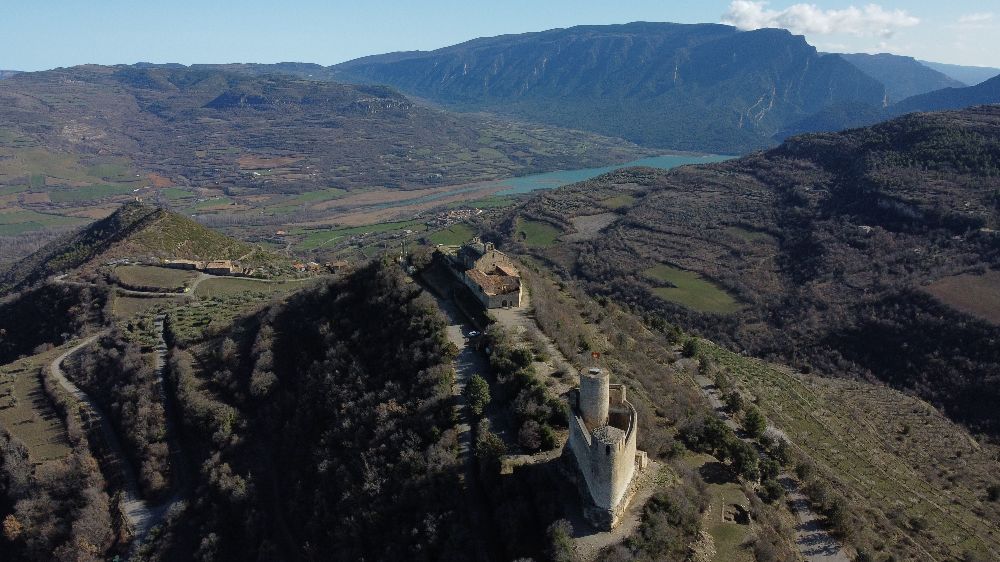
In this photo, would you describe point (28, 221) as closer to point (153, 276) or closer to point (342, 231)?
point (342, 231)

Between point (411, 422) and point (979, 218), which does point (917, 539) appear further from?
point (979, 218)

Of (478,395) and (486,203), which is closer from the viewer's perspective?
(478,395)

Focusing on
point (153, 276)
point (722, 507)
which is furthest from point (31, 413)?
point (722, 507)

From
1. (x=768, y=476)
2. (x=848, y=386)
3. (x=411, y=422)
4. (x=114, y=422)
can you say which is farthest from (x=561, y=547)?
(x=848, y=386)

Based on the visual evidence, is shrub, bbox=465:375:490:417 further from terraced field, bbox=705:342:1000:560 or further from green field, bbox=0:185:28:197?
green field, bbox=0:185:28:197

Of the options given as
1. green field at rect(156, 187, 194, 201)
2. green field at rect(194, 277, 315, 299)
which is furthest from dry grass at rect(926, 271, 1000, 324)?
green field at rect(156, 187, 194, 201)

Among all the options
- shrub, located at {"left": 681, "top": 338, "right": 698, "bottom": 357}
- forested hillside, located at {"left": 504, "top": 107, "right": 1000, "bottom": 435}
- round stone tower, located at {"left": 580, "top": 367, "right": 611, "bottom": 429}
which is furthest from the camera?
forested hillside, located at {"left": 504, "top": 107, "right": 1000, "bottom": 435}
